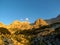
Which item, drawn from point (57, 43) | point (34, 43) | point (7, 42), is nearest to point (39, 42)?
point (34, 43)

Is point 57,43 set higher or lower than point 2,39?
lower

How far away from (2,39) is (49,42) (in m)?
10.5

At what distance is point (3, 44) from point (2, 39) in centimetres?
261

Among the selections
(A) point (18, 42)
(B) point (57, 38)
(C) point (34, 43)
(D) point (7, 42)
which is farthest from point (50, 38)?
(D) point (7, 42)

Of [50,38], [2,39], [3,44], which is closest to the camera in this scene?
[3,44]

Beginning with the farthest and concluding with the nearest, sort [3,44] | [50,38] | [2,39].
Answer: [50,38] → [2,39] → [3,44]

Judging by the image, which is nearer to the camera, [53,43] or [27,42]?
[53,43]

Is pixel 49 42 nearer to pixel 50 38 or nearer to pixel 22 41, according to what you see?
pixel 50 38

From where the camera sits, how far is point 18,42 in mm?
41750

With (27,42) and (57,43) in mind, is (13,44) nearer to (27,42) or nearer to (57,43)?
(27,42)

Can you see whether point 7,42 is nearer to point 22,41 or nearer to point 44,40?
point 22,41

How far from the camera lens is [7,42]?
3794 cm

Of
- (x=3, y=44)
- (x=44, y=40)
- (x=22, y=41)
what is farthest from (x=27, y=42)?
(x=3, y=44)

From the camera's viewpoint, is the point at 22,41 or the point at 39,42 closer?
the point at 39,42
